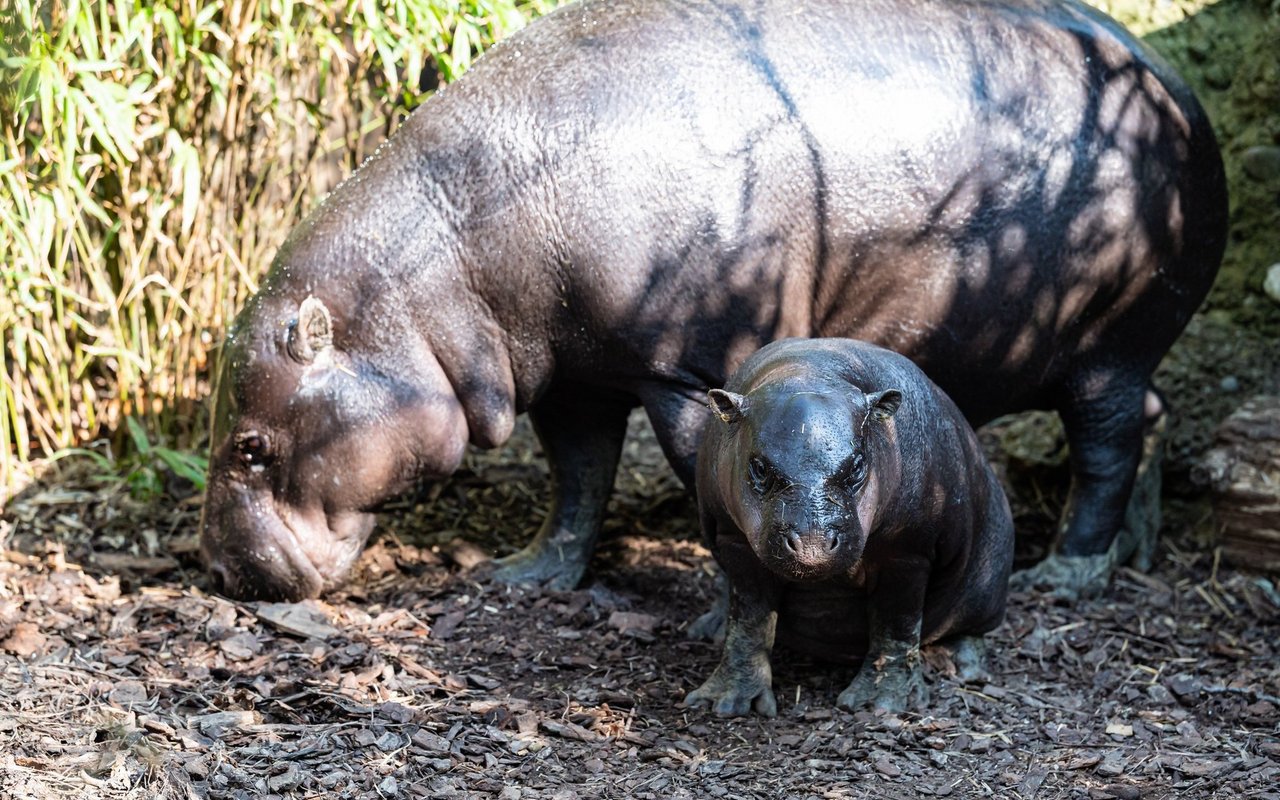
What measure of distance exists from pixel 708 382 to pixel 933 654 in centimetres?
129

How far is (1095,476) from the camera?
6.59 m

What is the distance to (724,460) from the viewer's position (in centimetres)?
471

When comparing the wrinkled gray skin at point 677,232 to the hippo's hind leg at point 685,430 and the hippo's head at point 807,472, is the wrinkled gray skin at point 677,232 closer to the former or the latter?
the hippo's hind leg at point 685,430

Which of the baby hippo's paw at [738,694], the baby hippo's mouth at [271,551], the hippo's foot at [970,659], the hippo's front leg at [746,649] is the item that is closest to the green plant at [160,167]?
the baby hippo's mouth at [271,551]

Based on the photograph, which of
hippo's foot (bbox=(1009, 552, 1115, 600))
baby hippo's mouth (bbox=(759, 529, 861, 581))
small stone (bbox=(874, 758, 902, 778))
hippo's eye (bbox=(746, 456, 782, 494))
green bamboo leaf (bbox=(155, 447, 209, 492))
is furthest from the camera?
green bamboo leaf (bbox=(155, 447, 209, 492))

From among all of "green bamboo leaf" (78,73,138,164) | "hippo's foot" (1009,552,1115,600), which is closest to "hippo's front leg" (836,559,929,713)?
"hippo's foot" (1009,552,1115,600)

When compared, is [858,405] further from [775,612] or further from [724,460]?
[775,612]

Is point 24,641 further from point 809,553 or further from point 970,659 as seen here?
point 970,659

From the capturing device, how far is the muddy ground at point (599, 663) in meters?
4.59

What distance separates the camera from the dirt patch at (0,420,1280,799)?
456cm

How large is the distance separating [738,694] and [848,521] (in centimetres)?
102

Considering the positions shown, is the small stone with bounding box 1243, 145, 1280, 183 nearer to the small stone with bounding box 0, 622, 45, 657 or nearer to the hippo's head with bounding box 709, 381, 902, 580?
the hippo's head with bounding box 709, 381, 902, 580

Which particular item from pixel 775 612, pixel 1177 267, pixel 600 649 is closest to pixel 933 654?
pixel 775 612

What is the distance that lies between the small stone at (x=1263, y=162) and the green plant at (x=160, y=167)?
3649 mm
